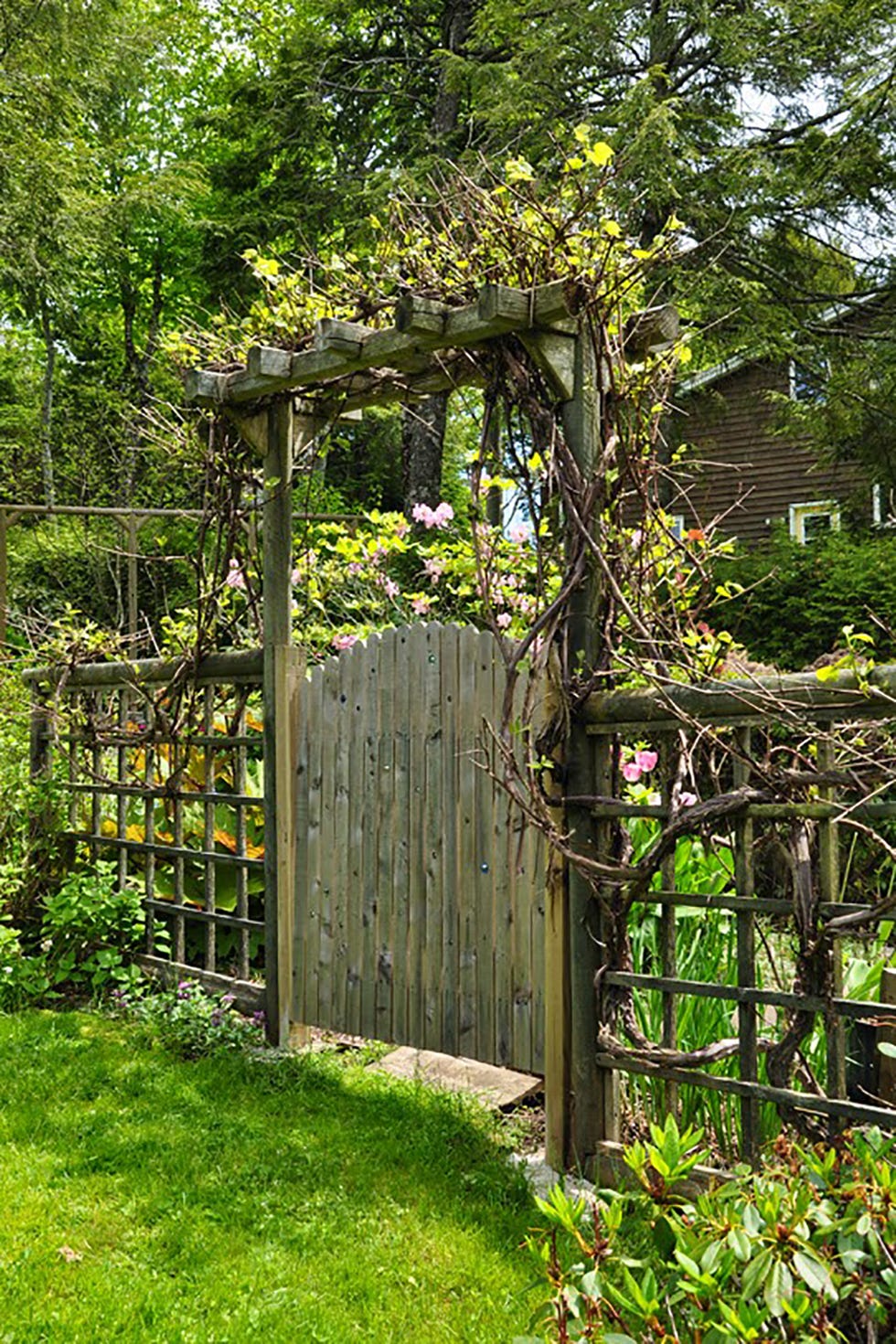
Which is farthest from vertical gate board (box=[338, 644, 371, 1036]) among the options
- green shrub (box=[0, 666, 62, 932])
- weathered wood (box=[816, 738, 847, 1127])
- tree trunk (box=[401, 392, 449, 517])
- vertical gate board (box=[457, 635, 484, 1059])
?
tree trunk (box=[401, 392, 449, 517])

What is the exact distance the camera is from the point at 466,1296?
2.84m

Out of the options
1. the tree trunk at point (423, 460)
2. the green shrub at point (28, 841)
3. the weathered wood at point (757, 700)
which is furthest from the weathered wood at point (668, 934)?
the tree trunk at point (423, 460)

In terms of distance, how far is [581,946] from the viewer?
138 inches

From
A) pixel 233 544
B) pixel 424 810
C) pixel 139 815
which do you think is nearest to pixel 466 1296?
pixel 424 810

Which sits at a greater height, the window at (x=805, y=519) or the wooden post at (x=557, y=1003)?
the window at (x=805, y=519)

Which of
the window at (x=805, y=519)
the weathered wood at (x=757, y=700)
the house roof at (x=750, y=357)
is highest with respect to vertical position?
the house roof at (x=750, y=357)

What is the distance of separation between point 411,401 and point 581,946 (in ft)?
7.43

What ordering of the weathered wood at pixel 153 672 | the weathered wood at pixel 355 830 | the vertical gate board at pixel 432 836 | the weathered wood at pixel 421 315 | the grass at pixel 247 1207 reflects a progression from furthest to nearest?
the weathered wood at pixel 153 672 < the weathered wood at pixel 355 830 < the vertical gate board at pixel 432 836 < the weathered wood at pixel 421 315 < the grass at pixel 247 1207

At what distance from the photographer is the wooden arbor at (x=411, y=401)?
3516mm

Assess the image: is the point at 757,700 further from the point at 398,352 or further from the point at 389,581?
the point at 389,581

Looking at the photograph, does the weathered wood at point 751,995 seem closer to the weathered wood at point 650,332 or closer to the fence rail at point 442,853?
the fence rail at point 442,853

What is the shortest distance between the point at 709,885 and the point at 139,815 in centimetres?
303

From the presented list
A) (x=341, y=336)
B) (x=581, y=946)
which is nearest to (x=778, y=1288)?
(x=581, y=946)

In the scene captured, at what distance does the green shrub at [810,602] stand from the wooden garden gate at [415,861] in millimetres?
5668
